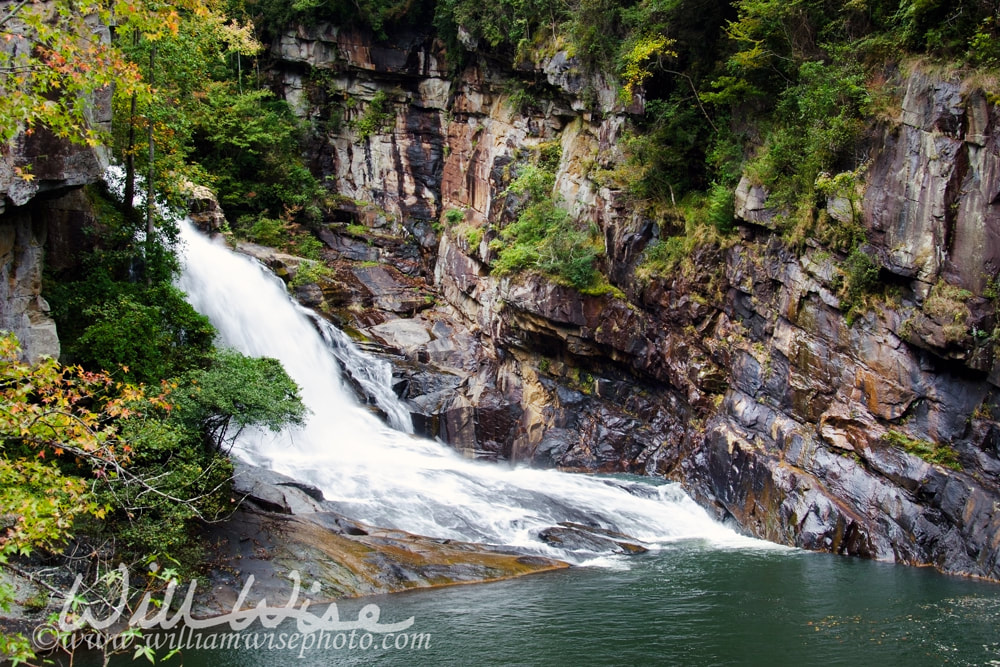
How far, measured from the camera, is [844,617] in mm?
11281

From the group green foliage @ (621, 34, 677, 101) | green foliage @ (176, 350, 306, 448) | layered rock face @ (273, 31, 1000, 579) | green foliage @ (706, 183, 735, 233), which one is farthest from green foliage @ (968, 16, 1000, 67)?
green foliage @ (176, 350, 306, 448)

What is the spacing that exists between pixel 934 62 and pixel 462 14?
20.3 m

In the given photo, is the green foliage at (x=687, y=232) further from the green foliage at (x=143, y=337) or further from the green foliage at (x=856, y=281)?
the green foliage at (x=143, y=337)

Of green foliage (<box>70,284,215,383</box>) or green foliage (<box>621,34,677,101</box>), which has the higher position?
green foliage (<box>621,34,677,101</box>)

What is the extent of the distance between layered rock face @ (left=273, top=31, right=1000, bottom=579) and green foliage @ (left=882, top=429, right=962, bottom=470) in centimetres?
4

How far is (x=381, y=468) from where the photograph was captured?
19.0 metres

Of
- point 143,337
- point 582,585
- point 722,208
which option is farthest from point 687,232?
point 143,337

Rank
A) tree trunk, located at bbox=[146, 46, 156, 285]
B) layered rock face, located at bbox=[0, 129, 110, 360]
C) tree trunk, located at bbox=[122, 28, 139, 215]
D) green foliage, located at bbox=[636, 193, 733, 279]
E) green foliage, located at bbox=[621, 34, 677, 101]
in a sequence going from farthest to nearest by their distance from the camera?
green foliage, located at bbox=[621, 34, 677, 101] → green foliage, located at bbox=[636, 193, 733, 279] → tree trunk, located at bbox=[122, 28, 139, 215] → tree trunk, located at bbox=[146, 46, 156, 285] → layered rock face, located at bbox=[0, 129, 110, 360]

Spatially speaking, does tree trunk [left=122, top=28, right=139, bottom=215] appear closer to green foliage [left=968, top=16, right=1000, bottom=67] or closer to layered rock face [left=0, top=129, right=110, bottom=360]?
layered rock face [left=0, top=129, right=110, bottom=360]

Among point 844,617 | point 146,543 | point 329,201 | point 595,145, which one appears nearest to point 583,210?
point 595,145

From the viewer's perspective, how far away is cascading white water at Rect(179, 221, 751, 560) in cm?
1623

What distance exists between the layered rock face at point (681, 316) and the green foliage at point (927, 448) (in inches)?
1.7

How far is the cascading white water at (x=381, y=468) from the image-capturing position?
53.3ft

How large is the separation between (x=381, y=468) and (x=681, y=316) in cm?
1011
